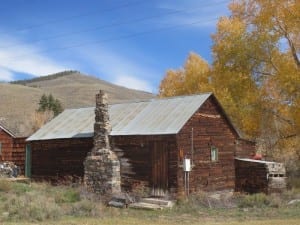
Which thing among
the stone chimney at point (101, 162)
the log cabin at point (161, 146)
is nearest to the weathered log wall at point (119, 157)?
the log cabin at point (161, 146)

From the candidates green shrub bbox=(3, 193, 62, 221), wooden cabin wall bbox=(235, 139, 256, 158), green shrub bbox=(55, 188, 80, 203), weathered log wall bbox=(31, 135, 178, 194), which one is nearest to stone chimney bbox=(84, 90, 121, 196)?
weathered log wall bbox=(31, 135, 178, 194)

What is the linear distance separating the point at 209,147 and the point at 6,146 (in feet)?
54.7

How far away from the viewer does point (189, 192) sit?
75.2ft

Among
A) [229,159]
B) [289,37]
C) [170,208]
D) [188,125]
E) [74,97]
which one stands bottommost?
[170,208]

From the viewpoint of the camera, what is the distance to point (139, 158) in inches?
928

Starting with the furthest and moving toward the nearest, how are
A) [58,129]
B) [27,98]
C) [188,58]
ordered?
[27,98] → [188,58] → [58,129]

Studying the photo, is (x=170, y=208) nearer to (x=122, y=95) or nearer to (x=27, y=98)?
(x=27, y=98)

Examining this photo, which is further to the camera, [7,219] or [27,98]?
[27,98]

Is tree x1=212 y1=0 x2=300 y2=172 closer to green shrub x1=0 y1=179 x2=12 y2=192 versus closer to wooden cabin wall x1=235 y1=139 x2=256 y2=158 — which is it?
wooden cabin wall x1=235 y1=139 x2=256 y2=158

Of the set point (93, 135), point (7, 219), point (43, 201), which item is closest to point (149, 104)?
point (93, 135)

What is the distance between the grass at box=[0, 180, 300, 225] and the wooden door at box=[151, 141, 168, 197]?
1.41 m

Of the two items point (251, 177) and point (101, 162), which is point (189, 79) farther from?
point (101, 162)

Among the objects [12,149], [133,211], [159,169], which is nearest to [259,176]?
[159,169]

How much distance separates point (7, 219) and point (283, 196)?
1294cm
